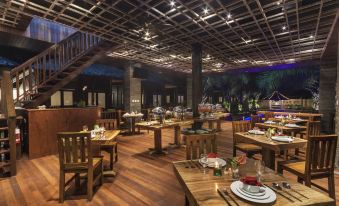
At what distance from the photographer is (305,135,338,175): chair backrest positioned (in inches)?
94.7

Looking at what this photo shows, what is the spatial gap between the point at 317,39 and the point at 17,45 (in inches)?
385

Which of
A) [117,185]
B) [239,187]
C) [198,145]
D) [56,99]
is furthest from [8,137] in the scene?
[56,99]

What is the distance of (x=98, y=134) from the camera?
3.57 metres

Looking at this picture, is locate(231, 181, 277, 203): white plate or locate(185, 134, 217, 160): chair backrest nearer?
locate(231, 181, 277, 203): white plate

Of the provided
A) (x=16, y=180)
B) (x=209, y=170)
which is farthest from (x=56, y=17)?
(x=209, y=170)

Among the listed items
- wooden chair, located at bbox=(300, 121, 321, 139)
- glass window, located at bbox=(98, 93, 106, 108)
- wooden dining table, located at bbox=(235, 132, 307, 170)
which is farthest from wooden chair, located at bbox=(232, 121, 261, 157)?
glass window, located at bbox=(98, 93, 106, 108)

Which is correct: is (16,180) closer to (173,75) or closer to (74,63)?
(74,63)

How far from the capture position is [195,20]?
470 centimetres

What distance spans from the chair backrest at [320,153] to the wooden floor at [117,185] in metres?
1.03

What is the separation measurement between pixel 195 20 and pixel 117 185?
404cm

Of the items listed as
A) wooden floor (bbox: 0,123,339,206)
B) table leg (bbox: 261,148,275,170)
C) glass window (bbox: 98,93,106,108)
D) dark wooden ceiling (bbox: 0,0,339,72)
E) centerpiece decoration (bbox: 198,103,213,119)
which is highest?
dark wooden ceiling (bbox: 0,0,339,72)

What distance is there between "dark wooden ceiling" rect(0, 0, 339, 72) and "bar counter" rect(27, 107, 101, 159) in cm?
234

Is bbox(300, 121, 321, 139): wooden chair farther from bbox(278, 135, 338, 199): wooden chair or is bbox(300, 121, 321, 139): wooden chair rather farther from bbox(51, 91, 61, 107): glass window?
bbox(51, 91, 61, 107): glass window

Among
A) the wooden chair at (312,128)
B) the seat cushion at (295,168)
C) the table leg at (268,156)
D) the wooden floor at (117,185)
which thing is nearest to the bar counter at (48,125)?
the wooden floor at (117,185)
